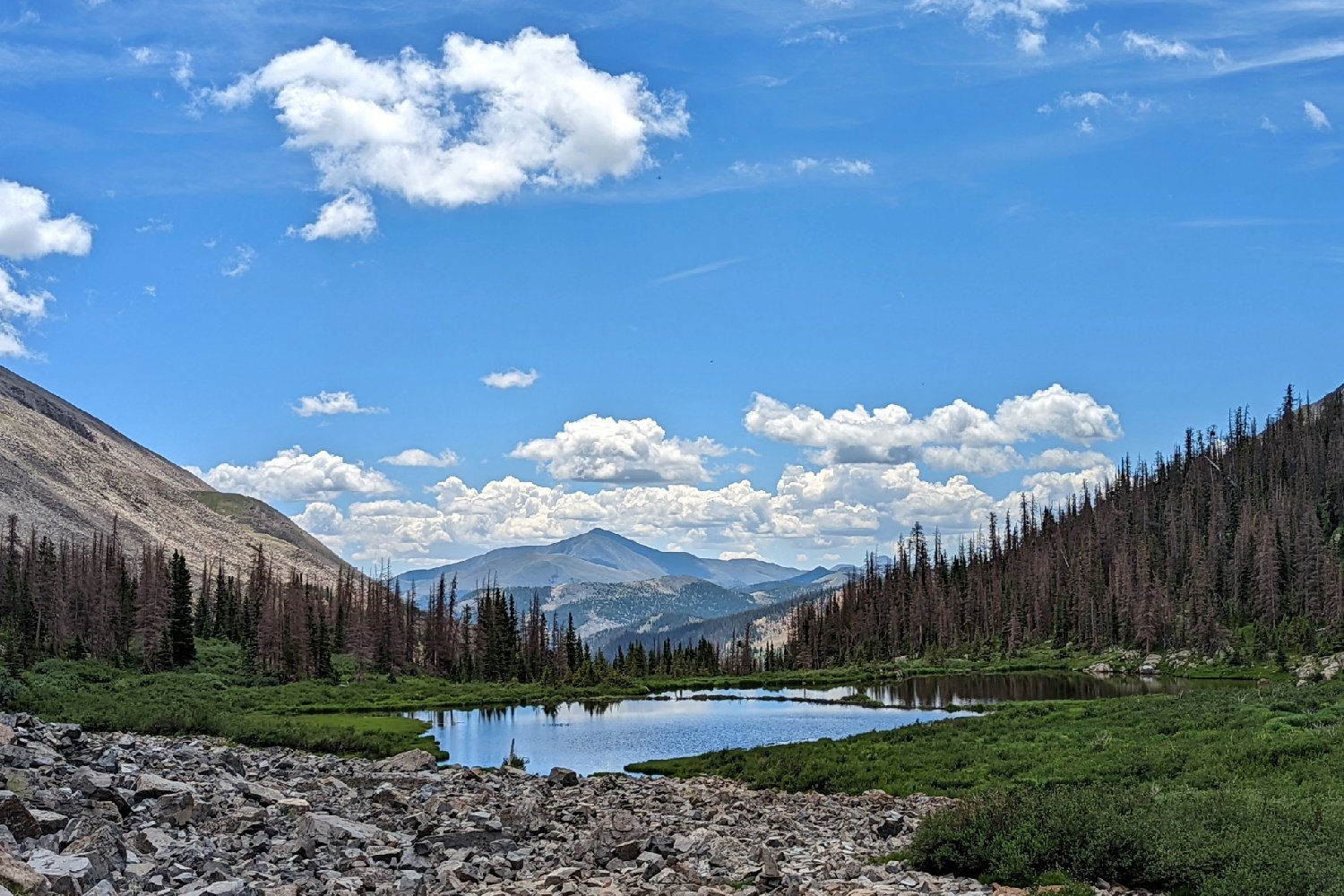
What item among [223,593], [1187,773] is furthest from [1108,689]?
[223,593]

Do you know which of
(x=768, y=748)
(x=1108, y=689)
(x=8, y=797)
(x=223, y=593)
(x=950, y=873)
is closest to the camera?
(x=8, y=797)

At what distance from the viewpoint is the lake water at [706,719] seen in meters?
60.6

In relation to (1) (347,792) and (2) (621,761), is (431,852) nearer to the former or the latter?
(1) (347,792)

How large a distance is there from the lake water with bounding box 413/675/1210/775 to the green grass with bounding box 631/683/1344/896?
9.06 meters

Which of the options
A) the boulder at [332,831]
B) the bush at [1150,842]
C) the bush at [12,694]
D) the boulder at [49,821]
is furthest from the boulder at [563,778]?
Result: the bush at [12,694]

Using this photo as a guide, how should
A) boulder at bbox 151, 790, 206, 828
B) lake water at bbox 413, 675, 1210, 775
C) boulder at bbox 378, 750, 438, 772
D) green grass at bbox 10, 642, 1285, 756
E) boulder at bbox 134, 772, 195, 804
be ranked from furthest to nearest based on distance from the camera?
1. lake water at bbox 413, 675, 1210, 775
2. green grass at bbox 10, 642, 1285, 756
3. boulder at bbox 378, 750, 438, 772
4. boulder at bbox 134, 772, 195, 804
5. boulder at bbox 151, 790, 206, 828

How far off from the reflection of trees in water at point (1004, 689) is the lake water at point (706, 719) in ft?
0.31

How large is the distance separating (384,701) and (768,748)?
55015mm

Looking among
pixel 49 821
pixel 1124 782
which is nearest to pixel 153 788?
pixel 49 821

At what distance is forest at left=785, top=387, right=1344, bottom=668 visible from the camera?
127 m

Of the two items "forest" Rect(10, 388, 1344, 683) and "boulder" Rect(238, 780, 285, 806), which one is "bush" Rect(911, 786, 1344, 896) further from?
"forest" Rect(10, 388, 1344, 683)

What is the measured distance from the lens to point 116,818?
2508cm

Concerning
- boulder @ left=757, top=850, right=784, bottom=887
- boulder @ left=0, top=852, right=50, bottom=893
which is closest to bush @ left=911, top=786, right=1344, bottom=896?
boulder @ left=757, top=850, right=784, bottom=887

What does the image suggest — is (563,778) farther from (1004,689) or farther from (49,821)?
(1004,689)
